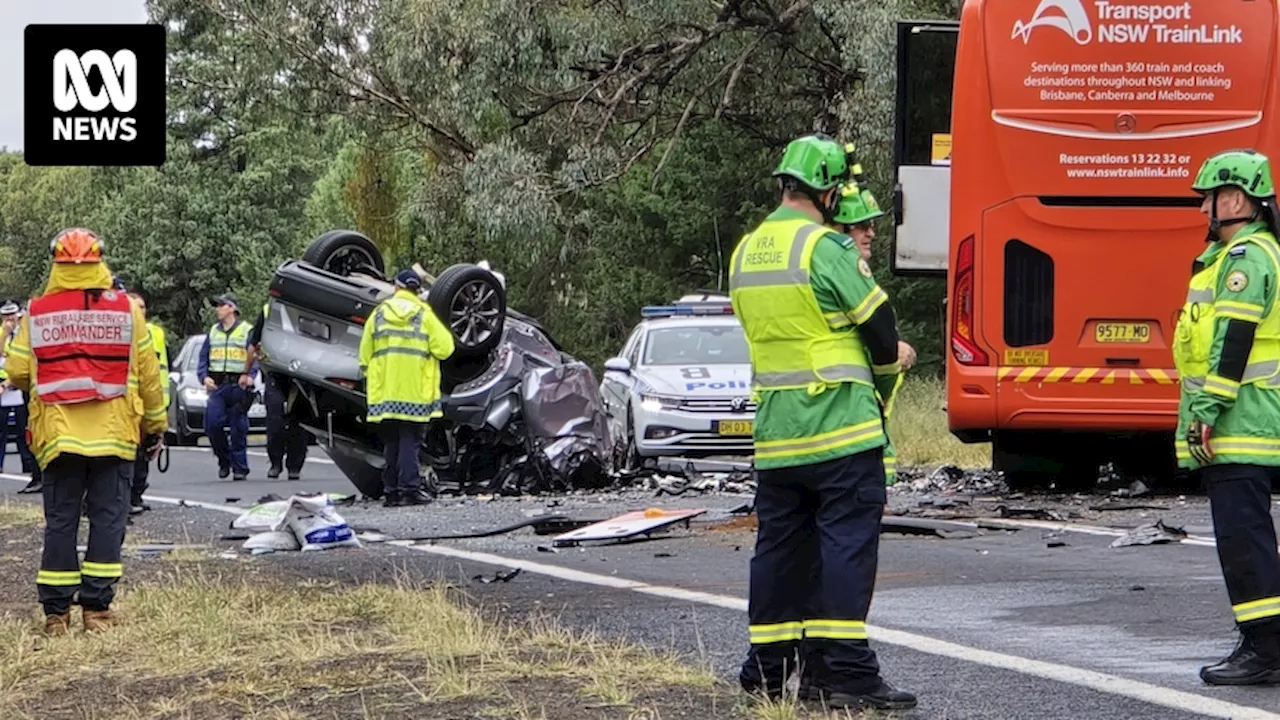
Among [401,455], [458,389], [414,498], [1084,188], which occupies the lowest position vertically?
[414,498]

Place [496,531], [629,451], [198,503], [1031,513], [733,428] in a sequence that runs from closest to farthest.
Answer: [496,531]
[1031,513]
[198,503]
[733,428]
[629,451]

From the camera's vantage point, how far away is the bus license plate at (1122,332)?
13.6m

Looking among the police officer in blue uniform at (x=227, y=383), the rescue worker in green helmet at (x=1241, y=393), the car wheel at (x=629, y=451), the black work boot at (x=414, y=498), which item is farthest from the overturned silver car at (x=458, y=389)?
the rescue worker in green helmet at (x=1241, y=393)

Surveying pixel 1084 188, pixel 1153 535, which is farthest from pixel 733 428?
pixel 1153 535

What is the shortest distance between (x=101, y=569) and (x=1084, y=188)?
7.07 metres

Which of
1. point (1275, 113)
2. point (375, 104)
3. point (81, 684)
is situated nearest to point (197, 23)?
point (375, 104)

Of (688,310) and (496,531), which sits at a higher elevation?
(688,310)

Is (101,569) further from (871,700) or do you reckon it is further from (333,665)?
(871,700)

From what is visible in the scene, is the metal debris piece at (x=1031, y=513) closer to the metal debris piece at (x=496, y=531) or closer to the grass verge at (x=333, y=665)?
the metal debris piece at (x=496, y=531)

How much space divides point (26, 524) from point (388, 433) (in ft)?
8.57

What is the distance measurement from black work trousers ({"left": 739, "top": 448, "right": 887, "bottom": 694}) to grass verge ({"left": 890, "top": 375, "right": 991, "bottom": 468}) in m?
12.9

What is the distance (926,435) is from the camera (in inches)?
861

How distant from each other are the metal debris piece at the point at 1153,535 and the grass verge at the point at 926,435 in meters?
7.63

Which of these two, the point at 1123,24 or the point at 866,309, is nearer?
the point at 866,309
